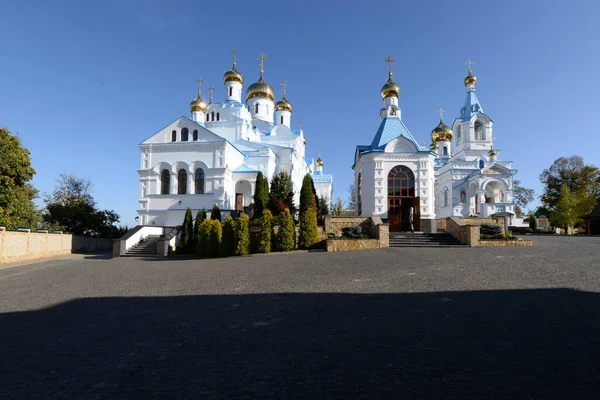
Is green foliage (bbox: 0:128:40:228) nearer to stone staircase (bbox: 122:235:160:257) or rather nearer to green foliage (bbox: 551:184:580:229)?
stone staircase (bbox: 122:235:160:257)

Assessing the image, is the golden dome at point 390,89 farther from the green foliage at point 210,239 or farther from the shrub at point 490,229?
the green foliage at point 210,239

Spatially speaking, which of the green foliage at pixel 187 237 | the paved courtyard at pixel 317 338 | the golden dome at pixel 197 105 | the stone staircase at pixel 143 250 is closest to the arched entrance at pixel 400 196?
the green foliage at pixel 187 237

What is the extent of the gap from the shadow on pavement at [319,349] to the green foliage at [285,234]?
963 centimetres

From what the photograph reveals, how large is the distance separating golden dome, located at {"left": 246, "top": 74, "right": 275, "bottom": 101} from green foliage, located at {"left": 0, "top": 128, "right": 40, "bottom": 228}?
72.7 ft

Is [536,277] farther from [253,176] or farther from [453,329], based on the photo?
[253,176]

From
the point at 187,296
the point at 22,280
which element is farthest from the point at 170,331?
the point at 22,280

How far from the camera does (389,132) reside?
2181cm

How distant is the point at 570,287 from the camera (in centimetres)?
690

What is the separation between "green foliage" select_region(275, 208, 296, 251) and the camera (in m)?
16.2

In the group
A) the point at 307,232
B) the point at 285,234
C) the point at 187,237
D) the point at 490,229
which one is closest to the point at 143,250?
the point at 187,237

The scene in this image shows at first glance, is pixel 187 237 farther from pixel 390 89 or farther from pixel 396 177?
pixel 390 89

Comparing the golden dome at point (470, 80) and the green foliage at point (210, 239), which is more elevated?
the golden dome at point (470, 80)

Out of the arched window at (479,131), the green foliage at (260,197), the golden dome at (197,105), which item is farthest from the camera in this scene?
the arched window at (479,131)

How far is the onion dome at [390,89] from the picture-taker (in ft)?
79.2
